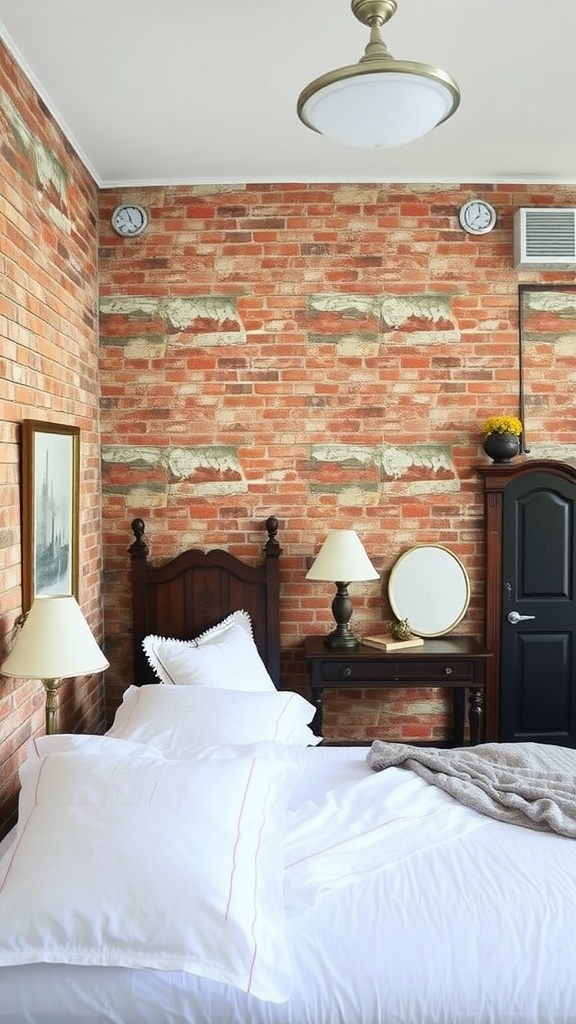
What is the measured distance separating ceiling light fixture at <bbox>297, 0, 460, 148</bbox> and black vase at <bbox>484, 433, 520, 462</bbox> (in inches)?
71.9

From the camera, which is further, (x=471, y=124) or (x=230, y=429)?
(x=230, y=429)

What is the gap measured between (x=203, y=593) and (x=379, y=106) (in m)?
2.45

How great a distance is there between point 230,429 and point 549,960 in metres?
2.89

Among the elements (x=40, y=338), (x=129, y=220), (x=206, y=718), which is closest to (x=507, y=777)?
(x=206, y=718)

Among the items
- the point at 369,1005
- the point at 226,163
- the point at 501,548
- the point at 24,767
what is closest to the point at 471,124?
the point at 226,163

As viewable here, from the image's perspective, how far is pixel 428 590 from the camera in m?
4.15

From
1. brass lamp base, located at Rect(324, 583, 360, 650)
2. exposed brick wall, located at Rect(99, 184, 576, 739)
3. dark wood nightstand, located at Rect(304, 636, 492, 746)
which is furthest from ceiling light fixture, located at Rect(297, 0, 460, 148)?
dark wood nightstand, located at Rect(304, 636, 492, 746)

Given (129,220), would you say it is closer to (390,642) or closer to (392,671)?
(390,642)

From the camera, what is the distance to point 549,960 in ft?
5.78

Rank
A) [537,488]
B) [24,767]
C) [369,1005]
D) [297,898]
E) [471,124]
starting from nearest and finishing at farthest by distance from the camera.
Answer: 1. [369,1005]
2. [297,898]
3. [24,767]
4. [471,124]
5. [537,488]

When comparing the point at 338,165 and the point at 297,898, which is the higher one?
the point at 338,165

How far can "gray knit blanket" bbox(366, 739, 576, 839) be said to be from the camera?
2.33m

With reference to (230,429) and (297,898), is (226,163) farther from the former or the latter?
(297,898)

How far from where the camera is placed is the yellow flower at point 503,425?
13.2ft
